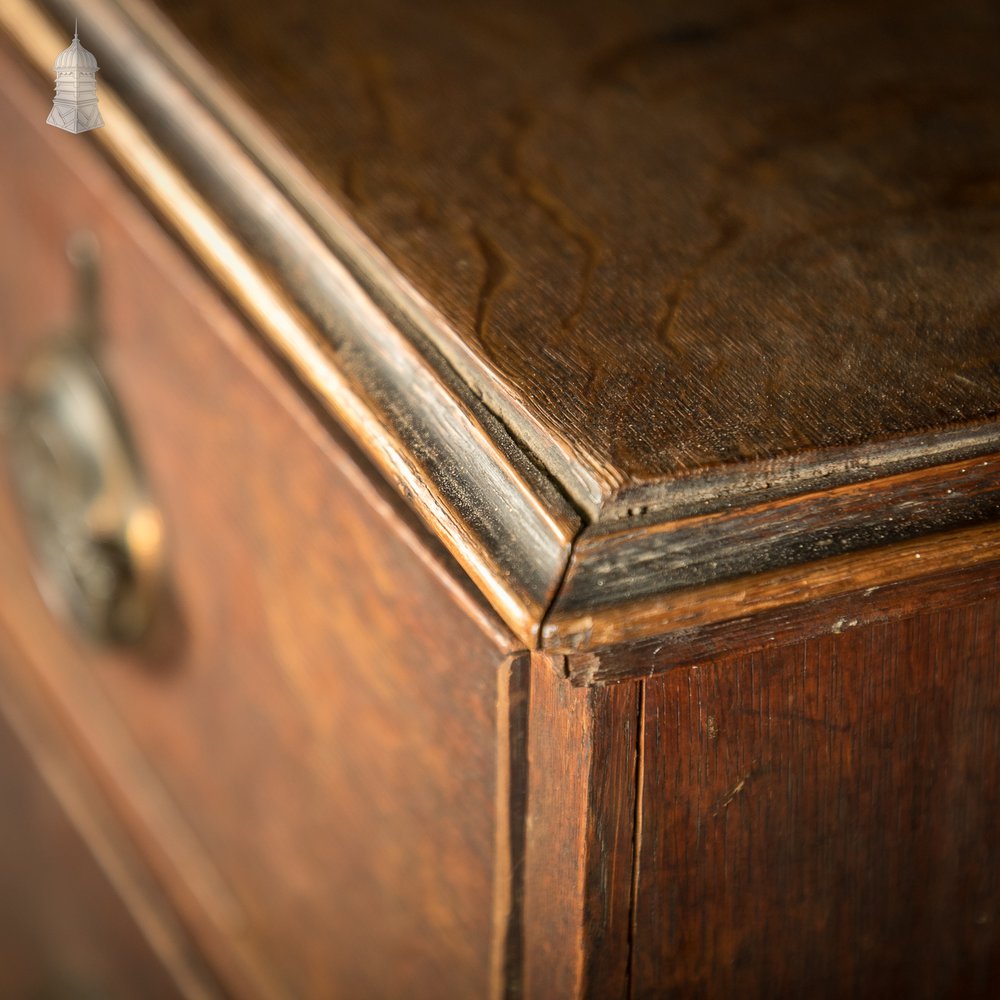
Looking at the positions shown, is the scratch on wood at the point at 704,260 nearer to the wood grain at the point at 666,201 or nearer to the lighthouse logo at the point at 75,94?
the wood grain at the point at 666,201

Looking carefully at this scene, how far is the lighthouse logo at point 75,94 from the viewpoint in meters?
0.42

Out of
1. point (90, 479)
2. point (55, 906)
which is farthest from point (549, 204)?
point (55, 906)

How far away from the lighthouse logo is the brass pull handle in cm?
31

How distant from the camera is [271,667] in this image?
66cm

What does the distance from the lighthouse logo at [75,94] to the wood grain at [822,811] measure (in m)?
0.25

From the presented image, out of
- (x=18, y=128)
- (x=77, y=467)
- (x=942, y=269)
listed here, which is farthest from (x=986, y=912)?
(x=18, y=128)

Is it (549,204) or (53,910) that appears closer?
(549,204)

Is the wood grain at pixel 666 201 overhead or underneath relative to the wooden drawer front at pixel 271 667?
overhead

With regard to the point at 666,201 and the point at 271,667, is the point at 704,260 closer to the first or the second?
the point at 666,201

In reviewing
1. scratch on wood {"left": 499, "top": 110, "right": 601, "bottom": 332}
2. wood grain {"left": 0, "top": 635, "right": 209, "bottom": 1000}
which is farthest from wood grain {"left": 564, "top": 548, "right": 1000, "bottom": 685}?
wood grain {"left": 0, "top": 635, "right": 209, "bottom": 1000}

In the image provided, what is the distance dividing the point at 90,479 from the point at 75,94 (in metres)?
0.42

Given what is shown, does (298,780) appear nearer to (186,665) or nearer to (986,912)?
(186,665)

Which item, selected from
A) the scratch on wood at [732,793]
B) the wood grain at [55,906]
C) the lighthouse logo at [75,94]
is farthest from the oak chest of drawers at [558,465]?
the wood grain at [55,906]

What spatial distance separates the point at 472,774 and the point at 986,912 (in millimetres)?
210
